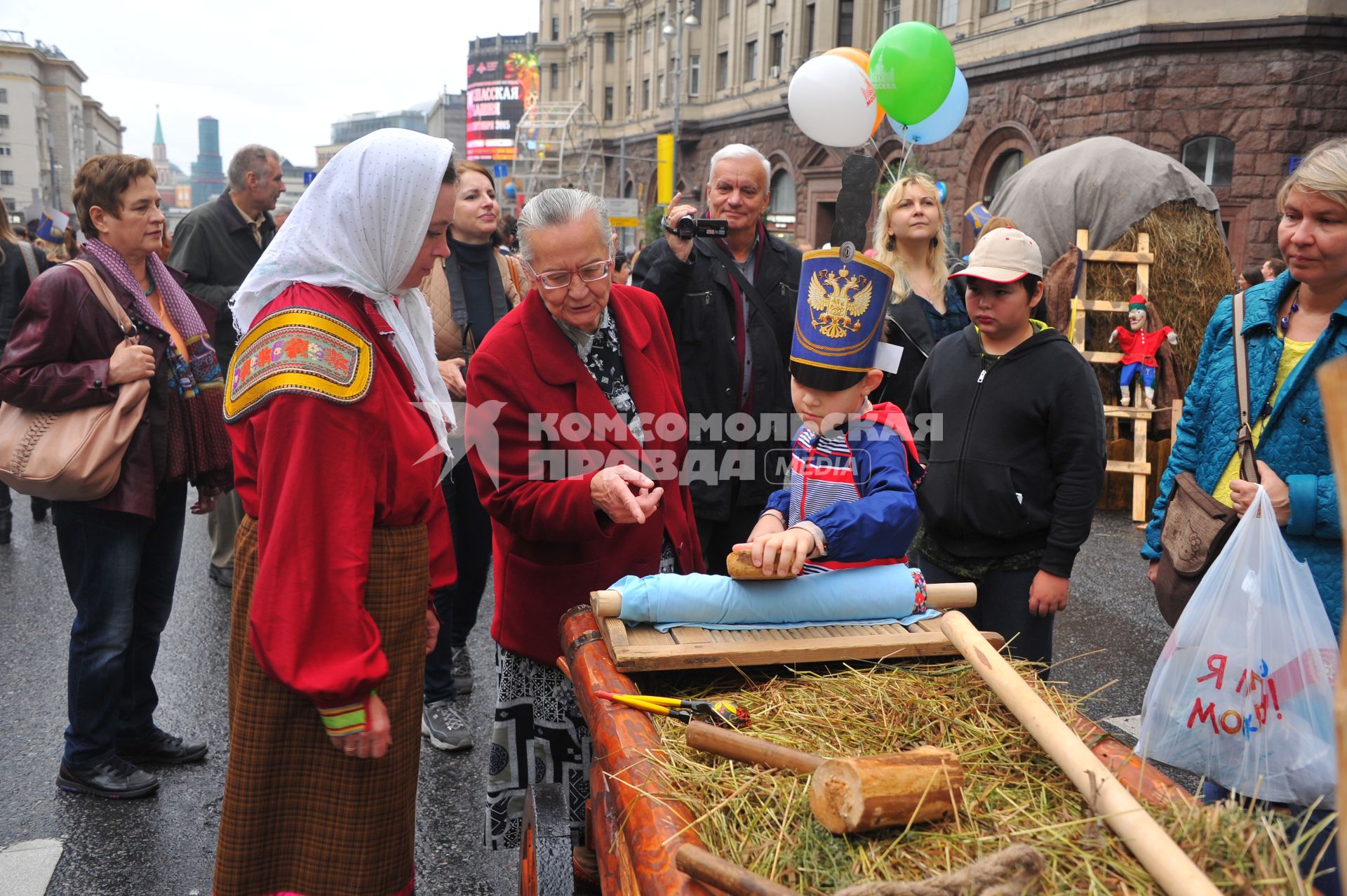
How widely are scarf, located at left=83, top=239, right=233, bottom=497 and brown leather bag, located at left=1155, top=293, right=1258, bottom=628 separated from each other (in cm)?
339

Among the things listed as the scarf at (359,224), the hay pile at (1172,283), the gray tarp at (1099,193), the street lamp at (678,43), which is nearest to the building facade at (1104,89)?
the street lamp at (678,43)

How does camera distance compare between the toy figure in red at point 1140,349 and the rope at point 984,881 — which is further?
the toy figure in red at point 1140,349

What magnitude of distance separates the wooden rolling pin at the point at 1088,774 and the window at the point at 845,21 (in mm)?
29334

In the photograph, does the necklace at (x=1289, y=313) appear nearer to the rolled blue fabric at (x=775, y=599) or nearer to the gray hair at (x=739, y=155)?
the rolled blue fabric at (x=775, y=599)

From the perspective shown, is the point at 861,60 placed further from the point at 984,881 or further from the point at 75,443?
the point at 984,881

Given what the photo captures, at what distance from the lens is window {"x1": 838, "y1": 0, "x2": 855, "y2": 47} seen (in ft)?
93.0

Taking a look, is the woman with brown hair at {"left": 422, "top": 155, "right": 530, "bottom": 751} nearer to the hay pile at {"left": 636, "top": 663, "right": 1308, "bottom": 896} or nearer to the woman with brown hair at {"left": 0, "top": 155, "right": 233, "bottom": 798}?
the woman with brown hair at {"left": 0, "top": 155, "right": 233, "bottom": 798}

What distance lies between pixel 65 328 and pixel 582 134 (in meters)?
50.5

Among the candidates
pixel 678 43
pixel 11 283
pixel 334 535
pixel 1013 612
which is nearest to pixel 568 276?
pixel 334 535

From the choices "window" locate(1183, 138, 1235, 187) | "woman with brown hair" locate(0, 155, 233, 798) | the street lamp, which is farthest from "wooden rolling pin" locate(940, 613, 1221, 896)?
the street lamp

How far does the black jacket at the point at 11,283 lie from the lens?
6.82 metres

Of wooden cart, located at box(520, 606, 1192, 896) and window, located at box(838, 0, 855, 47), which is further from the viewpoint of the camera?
window, located at box(838, 0, 855, 47)

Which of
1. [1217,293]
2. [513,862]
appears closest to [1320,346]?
[513,862]

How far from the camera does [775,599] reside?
2.20 m
